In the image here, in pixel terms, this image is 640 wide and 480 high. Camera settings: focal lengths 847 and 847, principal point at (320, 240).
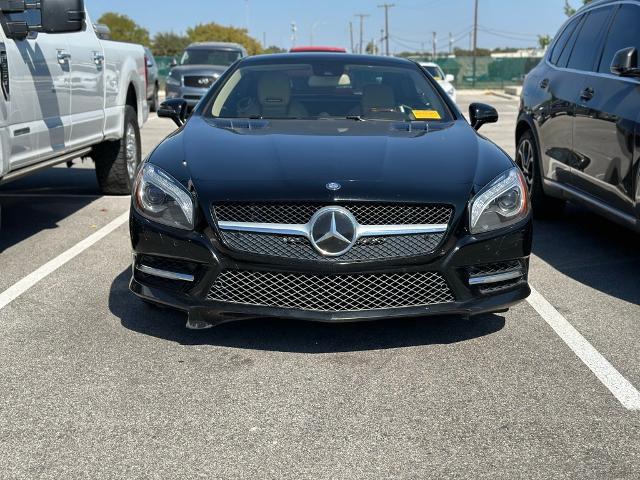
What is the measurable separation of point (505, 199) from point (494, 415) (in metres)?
1.19

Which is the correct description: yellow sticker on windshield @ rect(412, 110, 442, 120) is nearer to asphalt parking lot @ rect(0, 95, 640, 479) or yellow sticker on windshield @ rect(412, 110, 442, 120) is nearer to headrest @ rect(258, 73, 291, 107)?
headrest @ rect(258, 73, 291, 107)

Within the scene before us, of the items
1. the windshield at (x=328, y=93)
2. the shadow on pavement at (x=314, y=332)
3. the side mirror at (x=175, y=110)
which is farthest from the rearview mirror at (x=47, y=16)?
the shadow on pavement at (x=314, y=332)

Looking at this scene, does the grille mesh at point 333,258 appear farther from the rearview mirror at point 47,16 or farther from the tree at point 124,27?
the tree at point 124,27

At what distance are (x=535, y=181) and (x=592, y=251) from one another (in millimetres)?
1021

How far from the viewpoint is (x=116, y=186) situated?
866 cm

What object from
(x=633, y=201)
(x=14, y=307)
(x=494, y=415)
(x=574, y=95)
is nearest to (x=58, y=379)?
(x=14, y=307)

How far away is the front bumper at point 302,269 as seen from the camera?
12.8ft

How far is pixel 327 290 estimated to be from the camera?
393 cm

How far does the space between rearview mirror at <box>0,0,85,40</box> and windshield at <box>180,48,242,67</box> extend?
16.5 m

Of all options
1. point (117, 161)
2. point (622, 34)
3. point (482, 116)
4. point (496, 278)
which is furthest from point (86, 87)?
point (496, 278)

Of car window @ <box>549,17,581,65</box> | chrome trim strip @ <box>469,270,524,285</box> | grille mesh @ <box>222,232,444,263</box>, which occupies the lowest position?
chrome trim strip @ <box>469,270,524,285</box>

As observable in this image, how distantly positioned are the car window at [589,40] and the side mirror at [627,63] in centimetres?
88

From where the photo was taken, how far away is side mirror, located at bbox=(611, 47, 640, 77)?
5287 millimetres

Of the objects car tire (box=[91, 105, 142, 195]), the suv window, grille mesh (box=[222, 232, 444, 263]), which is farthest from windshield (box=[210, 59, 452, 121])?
car tire (box=[91, 105, 142, 195])
